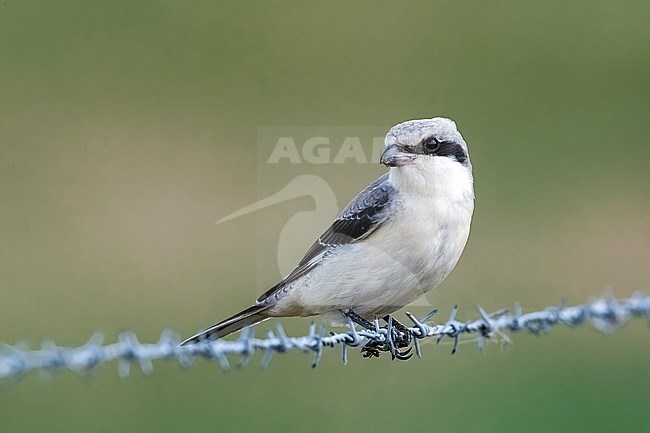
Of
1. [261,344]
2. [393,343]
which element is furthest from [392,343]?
[261,344]

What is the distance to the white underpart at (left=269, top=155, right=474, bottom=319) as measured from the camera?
13.0 feet

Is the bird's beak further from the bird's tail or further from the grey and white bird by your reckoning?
the bird's tail

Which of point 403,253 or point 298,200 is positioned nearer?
point 403,253

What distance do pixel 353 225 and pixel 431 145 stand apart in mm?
489

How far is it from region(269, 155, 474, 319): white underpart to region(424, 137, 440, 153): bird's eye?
4cm

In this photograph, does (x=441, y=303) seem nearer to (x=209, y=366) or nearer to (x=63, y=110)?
(x=209, y=366)

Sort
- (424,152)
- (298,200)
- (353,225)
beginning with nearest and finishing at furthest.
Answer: (424,152)
(353,225)
(298,200)

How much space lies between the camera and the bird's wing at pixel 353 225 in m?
4.21

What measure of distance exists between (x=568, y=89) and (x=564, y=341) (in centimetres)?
616

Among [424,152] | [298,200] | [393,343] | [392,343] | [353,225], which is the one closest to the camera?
[392,343]

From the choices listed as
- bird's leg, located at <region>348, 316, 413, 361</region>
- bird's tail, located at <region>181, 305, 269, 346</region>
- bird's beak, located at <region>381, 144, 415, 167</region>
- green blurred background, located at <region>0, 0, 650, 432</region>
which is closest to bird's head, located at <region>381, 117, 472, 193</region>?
bird's beak, located at <region>381, 144, 415, 167</region>

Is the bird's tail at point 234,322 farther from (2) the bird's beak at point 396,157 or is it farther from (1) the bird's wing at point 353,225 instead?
(2) the bird's beak at point 396,157

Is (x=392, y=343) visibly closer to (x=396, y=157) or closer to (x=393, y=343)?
(x=393, y=343)

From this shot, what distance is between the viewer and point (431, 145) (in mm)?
4184
